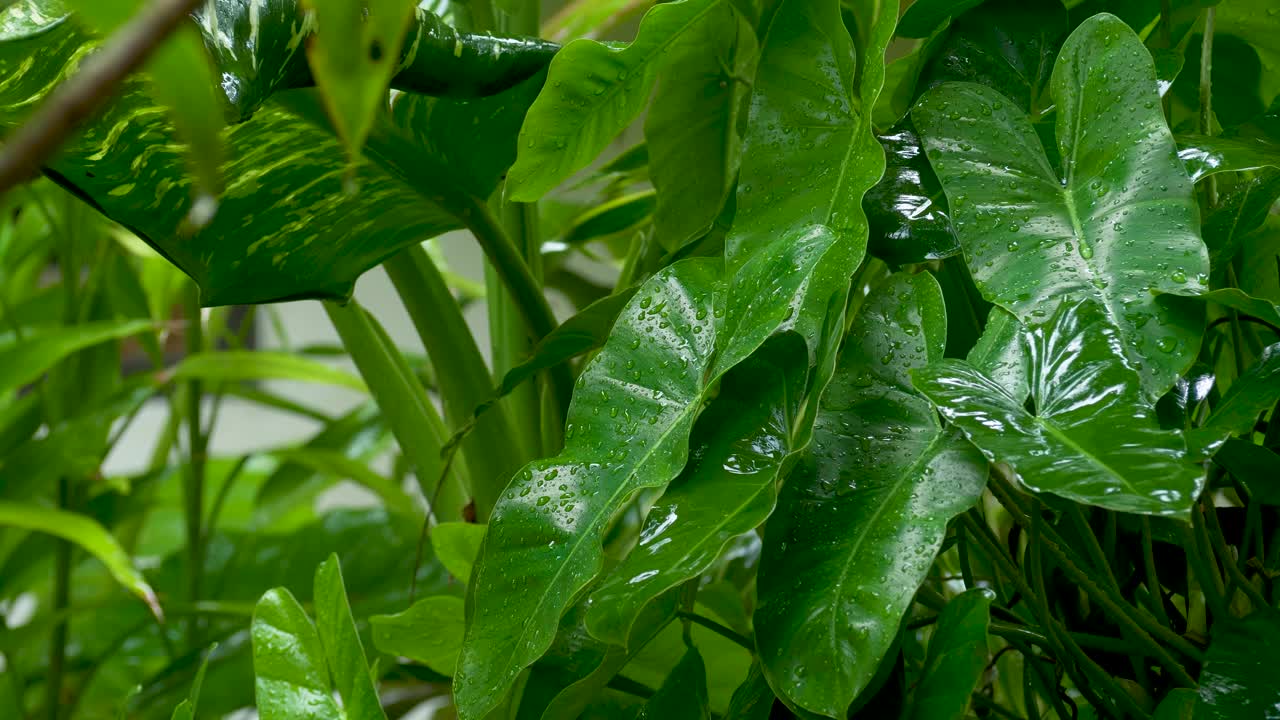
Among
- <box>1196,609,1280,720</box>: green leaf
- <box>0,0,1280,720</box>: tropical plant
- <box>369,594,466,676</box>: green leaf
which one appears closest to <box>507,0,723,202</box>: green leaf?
<box>0,0,1280,720</box>: tropical plant

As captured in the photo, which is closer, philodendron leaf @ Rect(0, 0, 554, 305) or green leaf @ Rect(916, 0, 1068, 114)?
philodendron leaf @ Rect(0, 0, 554, 305)

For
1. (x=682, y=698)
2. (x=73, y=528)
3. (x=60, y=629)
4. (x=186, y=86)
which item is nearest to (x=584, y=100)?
(x=682, y=698)

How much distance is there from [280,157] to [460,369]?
196 millimetres

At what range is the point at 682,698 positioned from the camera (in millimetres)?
414

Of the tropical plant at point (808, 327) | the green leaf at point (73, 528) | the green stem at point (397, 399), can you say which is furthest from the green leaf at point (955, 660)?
the green leaf at point (73, 528)

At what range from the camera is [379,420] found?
1.22 meters

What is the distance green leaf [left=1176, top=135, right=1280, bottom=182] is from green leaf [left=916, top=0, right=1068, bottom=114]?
9cm

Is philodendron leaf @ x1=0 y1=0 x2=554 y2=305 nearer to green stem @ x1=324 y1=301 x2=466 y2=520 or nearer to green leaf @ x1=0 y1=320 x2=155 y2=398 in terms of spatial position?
green stem @ x1=324 y1=301 x2=466 y2=520

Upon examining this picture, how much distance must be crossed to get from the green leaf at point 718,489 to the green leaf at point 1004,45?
0.62ft

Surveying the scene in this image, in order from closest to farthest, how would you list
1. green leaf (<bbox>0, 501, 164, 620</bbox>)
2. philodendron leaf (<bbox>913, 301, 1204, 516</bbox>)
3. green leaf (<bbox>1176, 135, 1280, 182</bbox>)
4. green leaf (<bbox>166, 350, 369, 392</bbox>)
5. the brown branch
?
the brown branch → philodendron leaf (<bbox>913, 301, 1204, 516</bbox>) → green leaf (<bbox>1176, 135, 1280, 182</bbox>) → green leaf (<bbox>0, 501, 164, 620</bbox>) → green leaf (<bbox>166, 350, 369, 392</bbox>)

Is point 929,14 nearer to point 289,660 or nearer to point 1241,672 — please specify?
point 1241,672

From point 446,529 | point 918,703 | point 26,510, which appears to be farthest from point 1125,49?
point 26,510

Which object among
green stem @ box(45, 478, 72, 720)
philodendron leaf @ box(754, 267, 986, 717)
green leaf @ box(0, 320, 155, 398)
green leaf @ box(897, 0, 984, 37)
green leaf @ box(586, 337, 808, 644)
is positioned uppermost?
green leaf @ box(897, 0, 984, 37)

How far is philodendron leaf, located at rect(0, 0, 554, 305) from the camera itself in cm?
37
